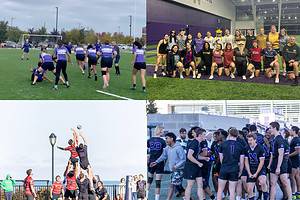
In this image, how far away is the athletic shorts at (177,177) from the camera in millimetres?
7148

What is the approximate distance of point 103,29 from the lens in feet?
25.0

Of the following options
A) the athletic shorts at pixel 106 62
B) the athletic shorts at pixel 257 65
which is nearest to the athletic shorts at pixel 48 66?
the athletic shorts at pixel 106 62

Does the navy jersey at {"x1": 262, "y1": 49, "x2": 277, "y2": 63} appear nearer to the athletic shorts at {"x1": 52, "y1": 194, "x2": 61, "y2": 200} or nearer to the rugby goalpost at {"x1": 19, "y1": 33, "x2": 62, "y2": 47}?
the rugby goalpost at {"x1": 19, "y1": 33, "x2": 62, "y2": 47}

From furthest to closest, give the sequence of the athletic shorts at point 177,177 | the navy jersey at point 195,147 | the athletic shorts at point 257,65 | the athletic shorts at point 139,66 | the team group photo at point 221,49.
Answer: the athletic shorts at point 257,65, the team group photo at point 221,49, the athletic shorts at point 139,66, the athletic shorts at point 177,177, the navy jersey at point 195,147

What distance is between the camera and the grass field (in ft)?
24.6

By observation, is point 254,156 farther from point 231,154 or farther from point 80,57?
A: point 80,57

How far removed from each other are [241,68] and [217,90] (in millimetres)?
503

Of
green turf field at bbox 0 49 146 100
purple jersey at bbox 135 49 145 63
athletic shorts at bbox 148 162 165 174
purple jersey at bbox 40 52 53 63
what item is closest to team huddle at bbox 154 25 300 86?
purple jersey at bbox 135 49 145 63

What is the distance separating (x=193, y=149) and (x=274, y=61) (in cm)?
182

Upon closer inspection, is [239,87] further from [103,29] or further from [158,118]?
[103,29]

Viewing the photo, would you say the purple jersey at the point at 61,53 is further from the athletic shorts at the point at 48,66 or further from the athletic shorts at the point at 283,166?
the athletic shorts at the point at 283,166

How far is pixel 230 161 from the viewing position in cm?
696

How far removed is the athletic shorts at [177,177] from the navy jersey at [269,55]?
2.09 m

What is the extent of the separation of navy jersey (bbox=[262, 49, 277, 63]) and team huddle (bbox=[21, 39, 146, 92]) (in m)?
1.79
